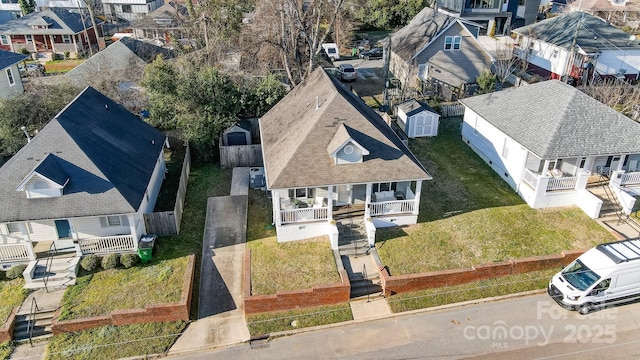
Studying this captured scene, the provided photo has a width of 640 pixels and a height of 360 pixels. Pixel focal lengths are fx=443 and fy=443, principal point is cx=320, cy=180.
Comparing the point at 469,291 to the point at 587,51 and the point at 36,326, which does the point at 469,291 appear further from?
the point at 587,51

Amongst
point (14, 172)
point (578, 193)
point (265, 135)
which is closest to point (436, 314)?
point (578, 193)

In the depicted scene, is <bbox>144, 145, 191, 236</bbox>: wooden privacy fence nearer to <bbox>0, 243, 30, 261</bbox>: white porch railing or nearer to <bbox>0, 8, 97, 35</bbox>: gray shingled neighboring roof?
<bbox>0, 243, 30, 261</bbox>: white porch railing

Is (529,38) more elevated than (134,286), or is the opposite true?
(529,38)

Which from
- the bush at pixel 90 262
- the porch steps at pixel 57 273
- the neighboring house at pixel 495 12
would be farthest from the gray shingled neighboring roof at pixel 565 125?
the neighboring house at pixel 495 12

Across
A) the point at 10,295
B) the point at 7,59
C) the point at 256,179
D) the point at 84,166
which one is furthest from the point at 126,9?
the point at 10,295

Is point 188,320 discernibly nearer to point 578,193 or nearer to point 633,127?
point 578,193

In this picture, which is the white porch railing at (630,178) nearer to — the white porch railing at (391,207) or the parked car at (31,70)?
the white porch railing at (391,207)

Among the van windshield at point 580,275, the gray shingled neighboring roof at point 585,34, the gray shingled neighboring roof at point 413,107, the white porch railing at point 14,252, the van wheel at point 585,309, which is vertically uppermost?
the gray shingled neighboring roof at point 585,34
